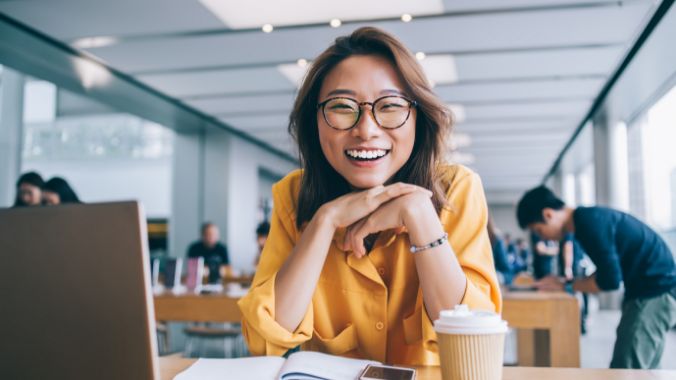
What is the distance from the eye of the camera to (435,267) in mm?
984

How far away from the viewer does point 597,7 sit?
4238 millimetres

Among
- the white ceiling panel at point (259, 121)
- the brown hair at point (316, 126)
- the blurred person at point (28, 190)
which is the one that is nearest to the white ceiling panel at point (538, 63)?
the white ceiling panel at point (259, 121)

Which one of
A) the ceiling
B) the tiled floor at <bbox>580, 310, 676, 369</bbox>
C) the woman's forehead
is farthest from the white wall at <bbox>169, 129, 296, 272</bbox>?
the woman's forehead

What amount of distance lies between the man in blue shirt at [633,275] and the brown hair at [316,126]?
1835 millimetres

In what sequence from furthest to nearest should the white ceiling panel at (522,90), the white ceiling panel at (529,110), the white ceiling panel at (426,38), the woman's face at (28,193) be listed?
the white ceiling panel at (529,110)
the white ceiling panel at (522,90)
the white ceiling panel at (426,38)
the woman's face at (28,193)

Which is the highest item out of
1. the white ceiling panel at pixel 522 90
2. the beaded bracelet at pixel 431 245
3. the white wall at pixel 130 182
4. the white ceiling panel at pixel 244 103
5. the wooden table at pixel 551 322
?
the white ceiling panel at pixel 522 90

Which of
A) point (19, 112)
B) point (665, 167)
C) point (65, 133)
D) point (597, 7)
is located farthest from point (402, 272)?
point (65, 133)

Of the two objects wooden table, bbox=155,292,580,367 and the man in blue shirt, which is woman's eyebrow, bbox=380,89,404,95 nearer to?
wooden table, bbox=155,292,580,367

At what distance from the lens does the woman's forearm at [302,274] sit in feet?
3.41

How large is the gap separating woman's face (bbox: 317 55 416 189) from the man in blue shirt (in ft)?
6.36

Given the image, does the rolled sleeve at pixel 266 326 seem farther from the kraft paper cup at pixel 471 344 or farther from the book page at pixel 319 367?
the kraft paper cup at pixel 471 344

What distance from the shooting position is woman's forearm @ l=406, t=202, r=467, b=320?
99 centimetres

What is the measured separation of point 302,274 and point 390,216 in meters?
0.20

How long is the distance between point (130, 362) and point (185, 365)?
0.41 metres
